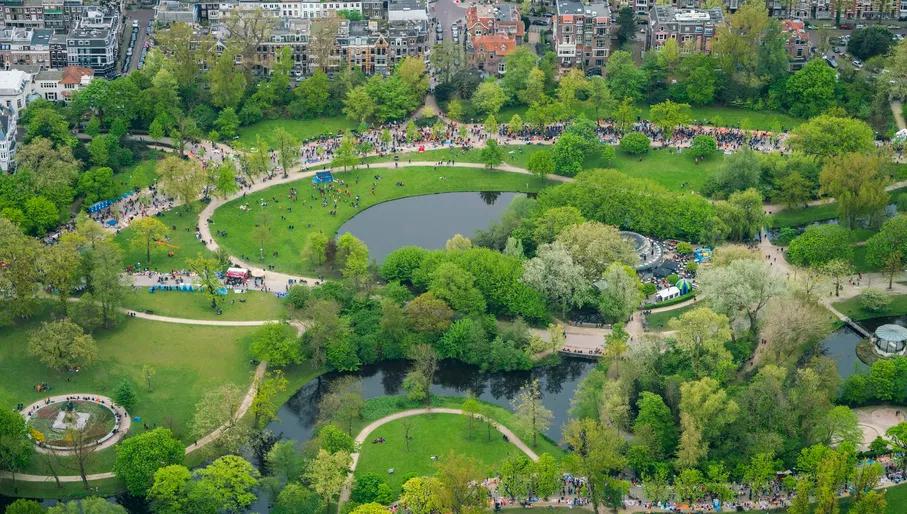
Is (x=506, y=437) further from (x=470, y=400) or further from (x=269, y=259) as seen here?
(x=269, y=259)

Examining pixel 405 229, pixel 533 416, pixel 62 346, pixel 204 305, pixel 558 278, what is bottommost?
pixel 533 416

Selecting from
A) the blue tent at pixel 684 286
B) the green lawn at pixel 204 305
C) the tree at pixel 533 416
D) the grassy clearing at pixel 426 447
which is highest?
the blue tent at pixel 684 286

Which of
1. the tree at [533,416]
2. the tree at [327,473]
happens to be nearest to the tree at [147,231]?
the tree at [327,473]

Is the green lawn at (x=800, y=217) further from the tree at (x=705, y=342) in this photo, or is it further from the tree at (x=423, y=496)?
the tree at (x=423, y=496)

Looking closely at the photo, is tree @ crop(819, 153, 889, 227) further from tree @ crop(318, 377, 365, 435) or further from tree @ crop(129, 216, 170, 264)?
tree @ crop(129, 216, 170, 264)

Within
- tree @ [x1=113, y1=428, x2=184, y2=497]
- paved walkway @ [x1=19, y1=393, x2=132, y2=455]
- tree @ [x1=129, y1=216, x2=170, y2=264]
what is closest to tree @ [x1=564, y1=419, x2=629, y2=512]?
tree @ [x1=113, y1=428, x2=184, y2=497]

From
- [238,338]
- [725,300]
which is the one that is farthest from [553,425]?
[238,338]

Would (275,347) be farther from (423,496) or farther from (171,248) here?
(423,496)

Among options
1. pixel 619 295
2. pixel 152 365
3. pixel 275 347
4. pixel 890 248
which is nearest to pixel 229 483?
pixel 275 347
